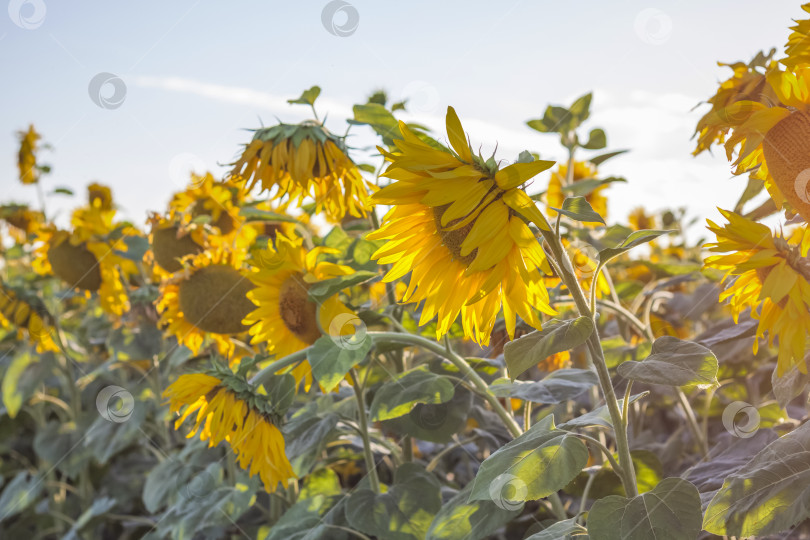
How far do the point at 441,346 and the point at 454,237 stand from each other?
239mm

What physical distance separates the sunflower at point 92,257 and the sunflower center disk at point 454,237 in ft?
4.70

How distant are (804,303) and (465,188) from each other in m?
0.37

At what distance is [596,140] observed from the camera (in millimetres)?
1585

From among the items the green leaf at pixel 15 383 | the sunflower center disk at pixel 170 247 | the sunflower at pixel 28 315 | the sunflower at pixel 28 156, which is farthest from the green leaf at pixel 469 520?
the sunflower at pixel 28 156

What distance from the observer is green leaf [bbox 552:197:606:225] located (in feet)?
2.17

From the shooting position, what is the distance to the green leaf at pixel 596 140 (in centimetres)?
158

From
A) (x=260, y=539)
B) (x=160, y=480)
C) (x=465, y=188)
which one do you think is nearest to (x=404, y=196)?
(x=465, y=188)

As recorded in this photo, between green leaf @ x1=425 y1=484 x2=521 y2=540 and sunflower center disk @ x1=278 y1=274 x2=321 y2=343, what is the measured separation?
447mm

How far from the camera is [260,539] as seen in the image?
4.55 ft

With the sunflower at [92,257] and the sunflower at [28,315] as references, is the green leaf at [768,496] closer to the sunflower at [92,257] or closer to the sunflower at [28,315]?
the sunflower at [92,257]

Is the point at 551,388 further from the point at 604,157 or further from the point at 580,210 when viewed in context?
the point at 604,157

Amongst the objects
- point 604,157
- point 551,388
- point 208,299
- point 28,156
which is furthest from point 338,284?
point 28,156

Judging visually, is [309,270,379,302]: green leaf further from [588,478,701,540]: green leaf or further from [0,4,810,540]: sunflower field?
[588,478,701,540]: green leaf

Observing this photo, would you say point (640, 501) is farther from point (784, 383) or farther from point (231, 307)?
point (231, 307)
